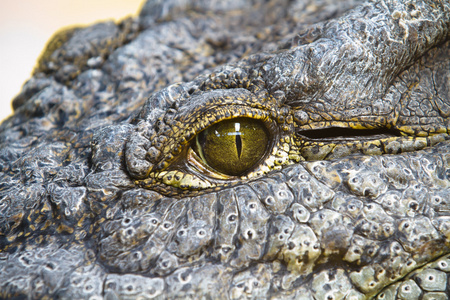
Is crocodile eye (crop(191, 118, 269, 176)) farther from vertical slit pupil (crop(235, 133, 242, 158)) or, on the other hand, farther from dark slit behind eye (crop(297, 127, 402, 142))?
dark slit behind eye (crop(297, 127, 402, 142))

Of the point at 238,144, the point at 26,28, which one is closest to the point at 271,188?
the point at 238,144

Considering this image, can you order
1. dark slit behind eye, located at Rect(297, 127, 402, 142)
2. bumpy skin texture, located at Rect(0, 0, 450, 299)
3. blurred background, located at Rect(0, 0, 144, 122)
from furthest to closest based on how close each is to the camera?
blurred background, located at Rect(0, 0, 144, 122) < dark slit behind eye, located at Rect(297, 127, 402, 142) < bumpy skin texture, located at Rect(0, 0, 450, 299)

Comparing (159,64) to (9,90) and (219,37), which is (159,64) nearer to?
(219,37)

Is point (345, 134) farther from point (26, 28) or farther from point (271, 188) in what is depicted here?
point (26, 28)

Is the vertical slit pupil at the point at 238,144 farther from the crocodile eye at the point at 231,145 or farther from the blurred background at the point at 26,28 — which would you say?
the blurred background at the point at 26,28

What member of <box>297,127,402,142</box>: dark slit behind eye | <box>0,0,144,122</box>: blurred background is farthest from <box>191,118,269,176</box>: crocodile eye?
<box>0,0,144,122</box>: blurred background

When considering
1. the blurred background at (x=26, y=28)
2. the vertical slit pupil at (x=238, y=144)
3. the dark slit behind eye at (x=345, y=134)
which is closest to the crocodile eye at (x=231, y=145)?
the vertical slit pupil at (x=238, y=144)
